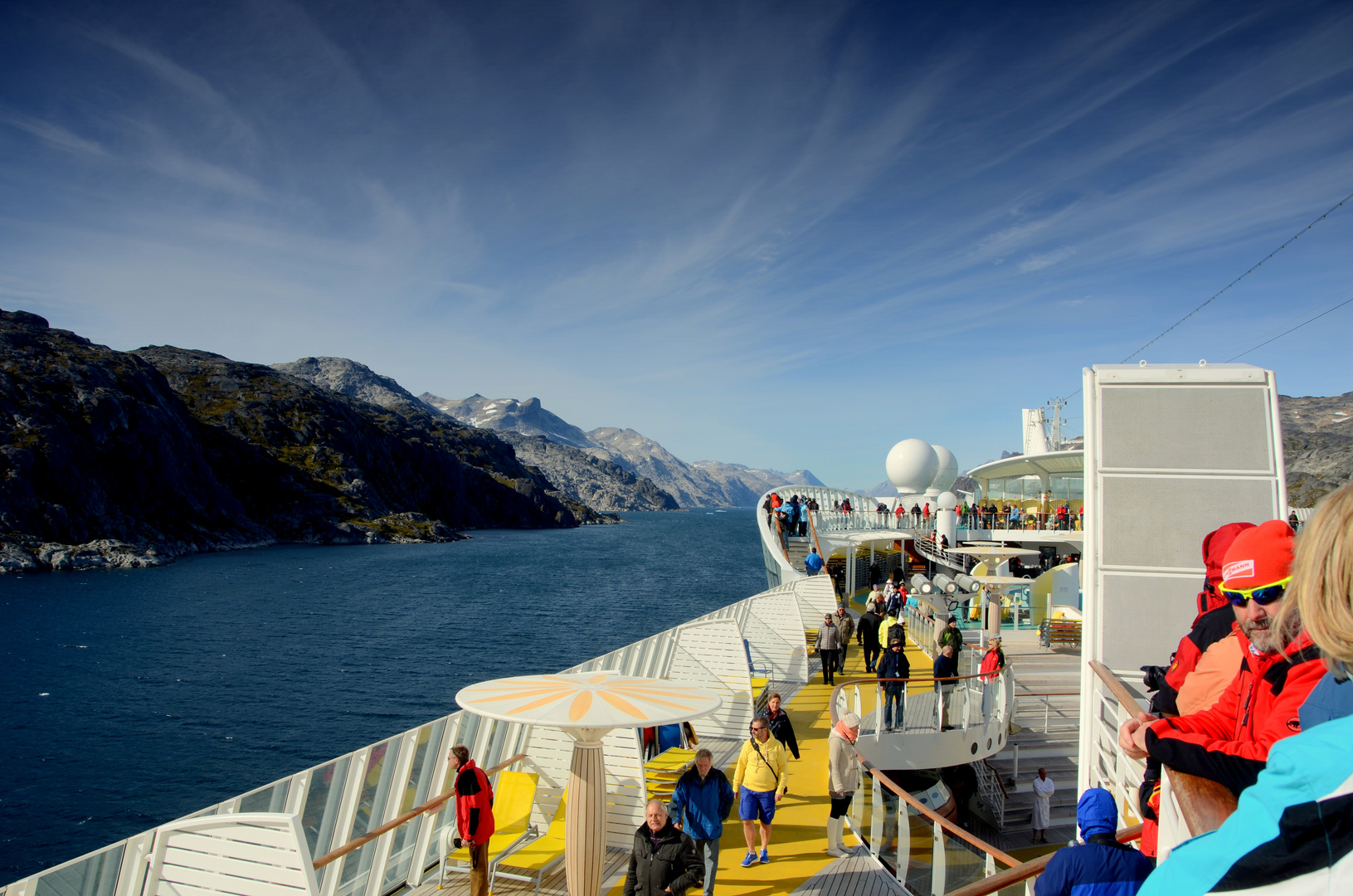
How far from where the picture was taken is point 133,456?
250ft

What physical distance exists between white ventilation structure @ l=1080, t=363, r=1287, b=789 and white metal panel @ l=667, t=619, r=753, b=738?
16.1 feet

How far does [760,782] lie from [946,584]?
48.7 feet

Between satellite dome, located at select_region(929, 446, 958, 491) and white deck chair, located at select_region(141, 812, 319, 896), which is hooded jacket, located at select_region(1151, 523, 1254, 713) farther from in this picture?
satellite dome, located at select_region(929, 446, 958, 491)

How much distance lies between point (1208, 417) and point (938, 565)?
831 inches

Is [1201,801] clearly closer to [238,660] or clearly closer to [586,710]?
[586,710]

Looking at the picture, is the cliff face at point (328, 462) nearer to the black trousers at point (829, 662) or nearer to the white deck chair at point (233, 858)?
the black trousers at point (829, 662)

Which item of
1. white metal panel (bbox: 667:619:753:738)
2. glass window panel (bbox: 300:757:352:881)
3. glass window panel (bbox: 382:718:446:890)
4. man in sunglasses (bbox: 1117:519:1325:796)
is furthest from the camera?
white metal panel (bbox: 667:619:753:738)

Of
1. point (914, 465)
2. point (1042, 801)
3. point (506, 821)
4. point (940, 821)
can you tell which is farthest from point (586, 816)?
point (914, 465)

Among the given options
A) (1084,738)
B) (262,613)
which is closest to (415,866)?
(1084,738)

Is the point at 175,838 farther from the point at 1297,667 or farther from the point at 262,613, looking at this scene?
the point at 262,613

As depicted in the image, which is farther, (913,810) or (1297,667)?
(913,810)

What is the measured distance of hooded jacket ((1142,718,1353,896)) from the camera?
0.97m

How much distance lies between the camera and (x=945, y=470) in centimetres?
3988

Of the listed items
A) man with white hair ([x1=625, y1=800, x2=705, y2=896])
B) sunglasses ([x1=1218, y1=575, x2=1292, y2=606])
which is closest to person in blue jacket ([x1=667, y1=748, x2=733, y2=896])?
man with white hair ([x1=625, y1=800, x2=705, y2=896])
